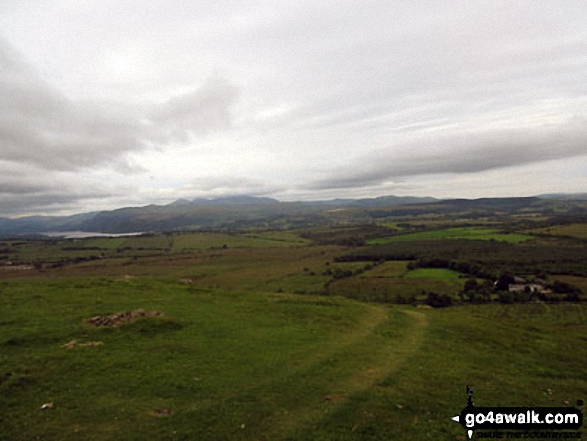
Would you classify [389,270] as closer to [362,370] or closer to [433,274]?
[433,274]

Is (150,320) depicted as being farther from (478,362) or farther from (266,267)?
(266,267)

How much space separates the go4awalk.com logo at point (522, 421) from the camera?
57.5ft

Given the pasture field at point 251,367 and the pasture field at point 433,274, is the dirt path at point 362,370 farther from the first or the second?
the pasture field at point 433,274

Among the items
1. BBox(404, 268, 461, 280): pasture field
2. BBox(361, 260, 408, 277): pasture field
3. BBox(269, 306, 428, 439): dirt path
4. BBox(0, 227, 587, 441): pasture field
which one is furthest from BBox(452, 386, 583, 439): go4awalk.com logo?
BBox(361, 260, 408, 277): pasture field

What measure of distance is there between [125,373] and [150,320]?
1129 cm

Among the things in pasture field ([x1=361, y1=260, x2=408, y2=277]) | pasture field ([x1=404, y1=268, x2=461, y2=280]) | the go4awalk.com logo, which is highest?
the go4awalk.com logo

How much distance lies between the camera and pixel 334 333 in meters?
34.7

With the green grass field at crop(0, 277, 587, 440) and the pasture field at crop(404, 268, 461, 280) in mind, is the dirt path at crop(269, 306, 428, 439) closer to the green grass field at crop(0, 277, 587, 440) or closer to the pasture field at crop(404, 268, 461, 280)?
the green grass field at crop(0, 277, 587, 440)

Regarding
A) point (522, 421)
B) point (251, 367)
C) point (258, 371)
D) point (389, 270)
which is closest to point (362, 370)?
point (258, 371)

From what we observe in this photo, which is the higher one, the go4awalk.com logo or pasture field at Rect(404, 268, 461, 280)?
the go4awalk.com logo

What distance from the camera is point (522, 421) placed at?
18812 mm

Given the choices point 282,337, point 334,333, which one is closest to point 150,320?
point 282,337

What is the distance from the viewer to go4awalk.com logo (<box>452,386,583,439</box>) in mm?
17531

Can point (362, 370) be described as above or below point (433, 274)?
above
